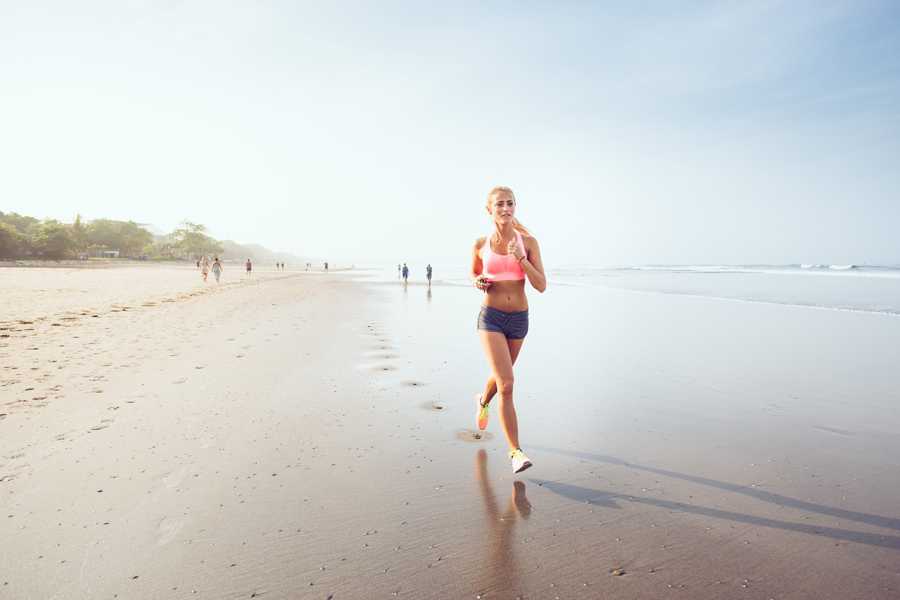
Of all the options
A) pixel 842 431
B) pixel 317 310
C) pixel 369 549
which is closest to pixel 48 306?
pixel 317 310

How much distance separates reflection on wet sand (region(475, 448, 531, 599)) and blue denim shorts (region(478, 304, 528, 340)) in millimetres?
1106

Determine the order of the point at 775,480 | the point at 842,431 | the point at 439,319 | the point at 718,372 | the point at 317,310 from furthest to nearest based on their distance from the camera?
the point at 317,310, the point at 439,319, the point at 718,372, the point at 842,431, the point at 775,480

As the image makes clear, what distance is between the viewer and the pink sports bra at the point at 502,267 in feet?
11.5

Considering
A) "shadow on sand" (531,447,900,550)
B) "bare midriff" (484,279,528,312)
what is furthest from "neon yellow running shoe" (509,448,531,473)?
"bare midriff" (484,279,528,312)

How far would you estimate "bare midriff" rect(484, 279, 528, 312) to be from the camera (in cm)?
351

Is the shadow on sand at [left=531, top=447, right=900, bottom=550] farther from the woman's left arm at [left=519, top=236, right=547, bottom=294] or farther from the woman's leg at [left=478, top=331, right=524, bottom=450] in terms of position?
the woman's left arm at [left=519, top=236, right=547, bottom=294]

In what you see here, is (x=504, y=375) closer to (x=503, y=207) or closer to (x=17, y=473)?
(x=503, y=207)

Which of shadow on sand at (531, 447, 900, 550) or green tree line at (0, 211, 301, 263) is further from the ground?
green tree line at (0, 211, 301, 263)

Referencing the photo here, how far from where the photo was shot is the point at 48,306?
13258mm

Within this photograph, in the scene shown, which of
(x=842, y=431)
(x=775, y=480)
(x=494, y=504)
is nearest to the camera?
(x=494, y=504)

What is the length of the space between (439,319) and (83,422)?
9.44 meters

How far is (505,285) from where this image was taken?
3527mm

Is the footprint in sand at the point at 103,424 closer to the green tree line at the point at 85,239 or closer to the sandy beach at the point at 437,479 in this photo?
the sandy beach at the point at 437,479

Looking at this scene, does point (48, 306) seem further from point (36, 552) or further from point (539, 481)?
point (539, 481)
